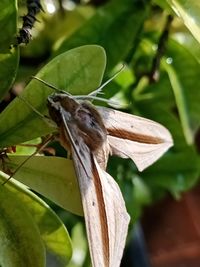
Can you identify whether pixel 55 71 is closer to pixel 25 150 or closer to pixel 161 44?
pixel 25 150

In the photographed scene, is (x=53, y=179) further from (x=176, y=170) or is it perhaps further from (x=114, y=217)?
(x=176, y=170)

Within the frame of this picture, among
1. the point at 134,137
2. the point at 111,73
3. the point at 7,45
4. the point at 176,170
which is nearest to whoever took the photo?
the point at 7,45

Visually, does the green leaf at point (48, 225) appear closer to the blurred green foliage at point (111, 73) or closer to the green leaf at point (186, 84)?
the blurred green foliage at point (111, 73)

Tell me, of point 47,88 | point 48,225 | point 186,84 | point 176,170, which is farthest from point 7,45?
point 176,170

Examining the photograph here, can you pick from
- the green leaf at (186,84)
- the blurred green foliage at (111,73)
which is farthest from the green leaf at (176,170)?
the green leaf at (186,84)

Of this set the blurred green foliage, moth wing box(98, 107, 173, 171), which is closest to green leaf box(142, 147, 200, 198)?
the blurred green foliage

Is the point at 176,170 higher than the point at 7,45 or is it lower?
lower
